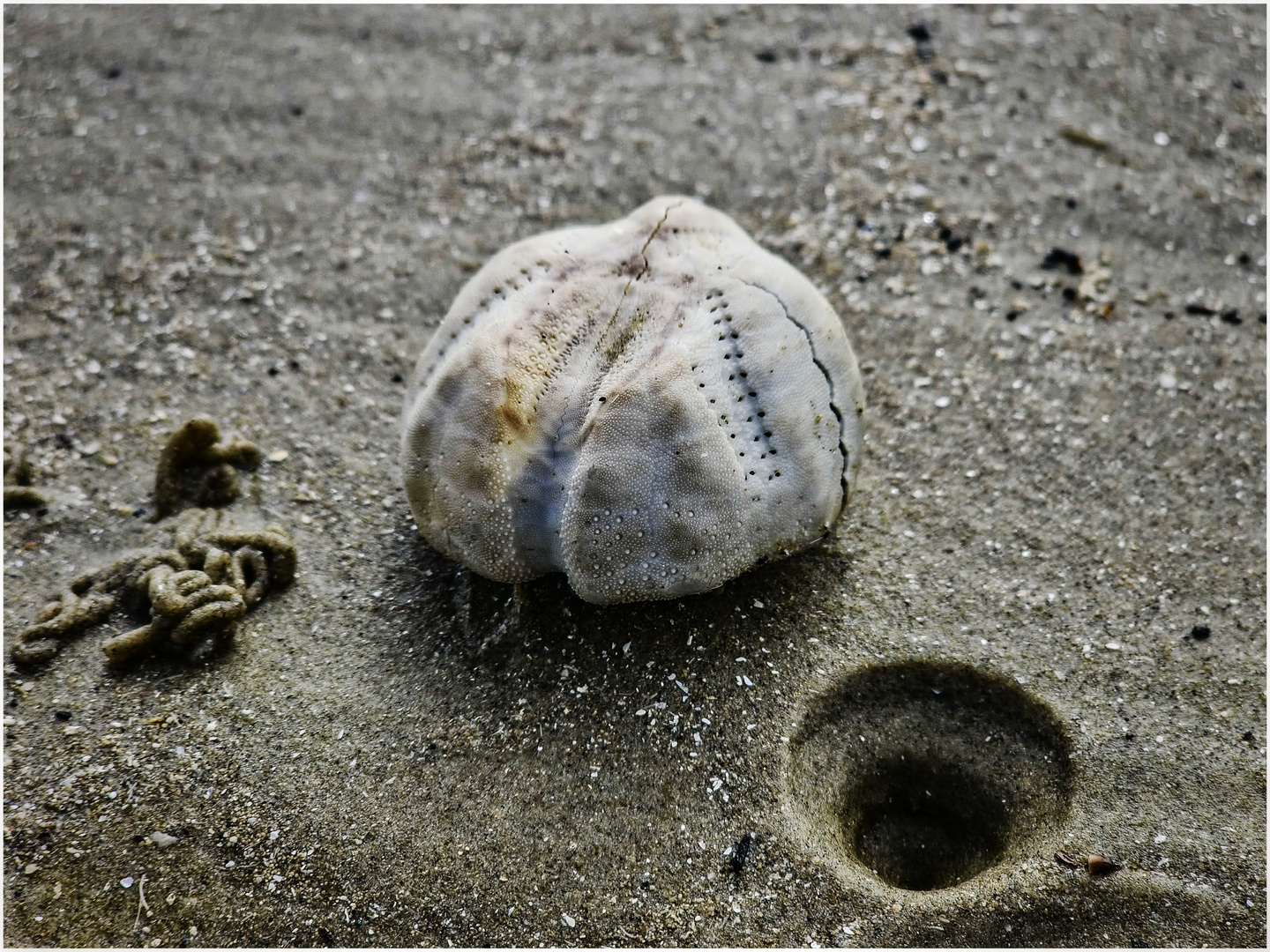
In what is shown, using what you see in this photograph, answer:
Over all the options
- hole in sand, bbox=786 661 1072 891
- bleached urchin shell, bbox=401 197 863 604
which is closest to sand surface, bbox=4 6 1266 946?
hole in sand, bbox=786 661 1072 891

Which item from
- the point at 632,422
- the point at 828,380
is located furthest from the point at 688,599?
the point at 828,380

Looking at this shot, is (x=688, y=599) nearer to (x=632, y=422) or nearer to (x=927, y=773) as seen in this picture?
(x=632, y=422)

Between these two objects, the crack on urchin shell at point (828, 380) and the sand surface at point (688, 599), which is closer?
the sand surface at point (688, 599)

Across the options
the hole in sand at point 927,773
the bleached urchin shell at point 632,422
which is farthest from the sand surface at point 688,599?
the bleached urchin shell at point 632,422

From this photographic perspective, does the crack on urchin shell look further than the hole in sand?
Yes

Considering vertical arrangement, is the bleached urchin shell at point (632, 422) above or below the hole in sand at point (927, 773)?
above

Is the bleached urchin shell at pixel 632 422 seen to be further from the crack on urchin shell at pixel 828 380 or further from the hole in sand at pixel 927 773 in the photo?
the hole in sand at pixel 927 773

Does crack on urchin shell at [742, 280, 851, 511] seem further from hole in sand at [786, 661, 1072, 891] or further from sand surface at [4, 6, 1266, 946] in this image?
hole in sand at [786, 661, 1072, 891]
